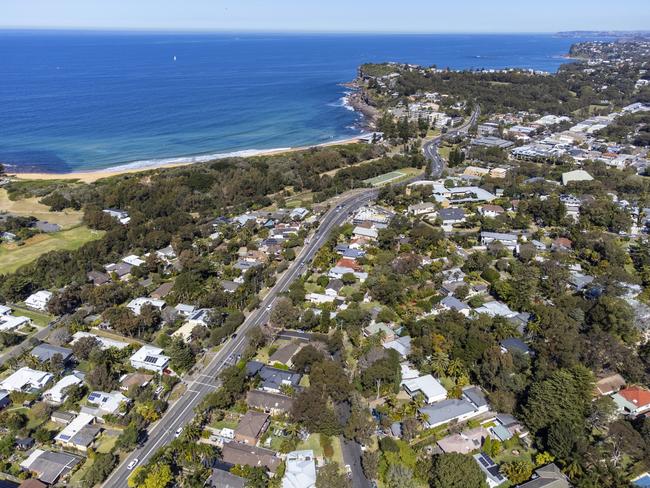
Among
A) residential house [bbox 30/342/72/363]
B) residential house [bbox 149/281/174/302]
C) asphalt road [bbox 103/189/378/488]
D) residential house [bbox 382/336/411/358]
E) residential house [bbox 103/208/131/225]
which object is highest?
residential house [bbox 103/208/131/225]

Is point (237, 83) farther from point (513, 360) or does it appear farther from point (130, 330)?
point (513, 360)

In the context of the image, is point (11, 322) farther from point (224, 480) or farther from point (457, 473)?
point (457, 473)

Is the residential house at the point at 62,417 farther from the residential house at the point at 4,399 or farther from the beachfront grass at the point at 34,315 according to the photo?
the beachfront grass at the point at 34,315

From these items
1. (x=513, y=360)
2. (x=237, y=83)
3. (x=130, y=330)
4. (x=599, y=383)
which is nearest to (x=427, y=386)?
(x=513, y=360)

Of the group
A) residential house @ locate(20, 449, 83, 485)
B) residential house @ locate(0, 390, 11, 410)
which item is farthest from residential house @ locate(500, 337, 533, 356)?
residential house @ locate(0, 390, 11, 410)

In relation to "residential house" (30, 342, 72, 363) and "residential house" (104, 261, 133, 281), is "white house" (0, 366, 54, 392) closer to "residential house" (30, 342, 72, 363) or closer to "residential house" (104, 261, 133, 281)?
"residential house" (30, 342, 72, 363)

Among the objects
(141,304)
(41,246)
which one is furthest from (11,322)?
(41,246)

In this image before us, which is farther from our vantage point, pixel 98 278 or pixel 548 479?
pixel 98 278
